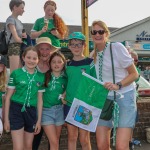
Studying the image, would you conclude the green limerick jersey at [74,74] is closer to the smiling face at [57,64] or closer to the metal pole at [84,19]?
the smiling face at [57,64]

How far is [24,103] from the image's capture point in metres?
3.89

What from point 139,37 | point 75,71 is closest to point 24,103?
point 75,71

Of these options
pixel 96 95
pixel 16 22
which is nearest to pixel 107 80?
pixel 96 95

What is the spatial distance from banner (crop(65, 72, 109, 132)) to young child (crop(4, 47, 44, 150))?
0.51 m

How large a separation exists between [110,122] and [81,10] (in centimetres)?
417

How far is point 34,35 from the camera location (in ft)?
16.4

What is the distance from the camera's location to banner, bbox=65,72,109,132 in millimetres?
3741

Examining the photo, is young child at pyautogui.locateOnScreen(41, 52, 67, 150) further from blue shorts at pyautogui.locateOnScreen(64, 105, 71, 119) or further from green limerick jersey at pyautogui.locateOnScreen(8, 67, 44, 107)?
green limerick jersey at pyautogui.locateOnScreen(8, 67, 44, 107)

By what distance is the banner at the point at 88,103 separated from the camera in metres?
3.74

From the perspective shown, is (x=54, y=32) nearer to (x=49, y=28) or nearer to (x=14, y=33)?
(x=49, y=28)

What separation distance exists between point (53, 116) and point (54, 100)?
0.22m

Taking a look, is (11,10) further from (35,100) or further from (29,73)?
(35,100)

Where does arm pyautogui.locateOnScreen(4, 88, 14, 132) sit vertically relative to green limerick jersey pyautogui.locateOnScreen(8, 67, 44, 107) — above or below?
below

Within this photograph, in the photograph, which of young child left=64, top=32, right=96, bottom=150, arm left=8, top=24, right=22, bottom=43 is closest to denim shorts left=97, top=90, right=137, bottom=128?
young child left=64, top=32, right=96, bottom=150
